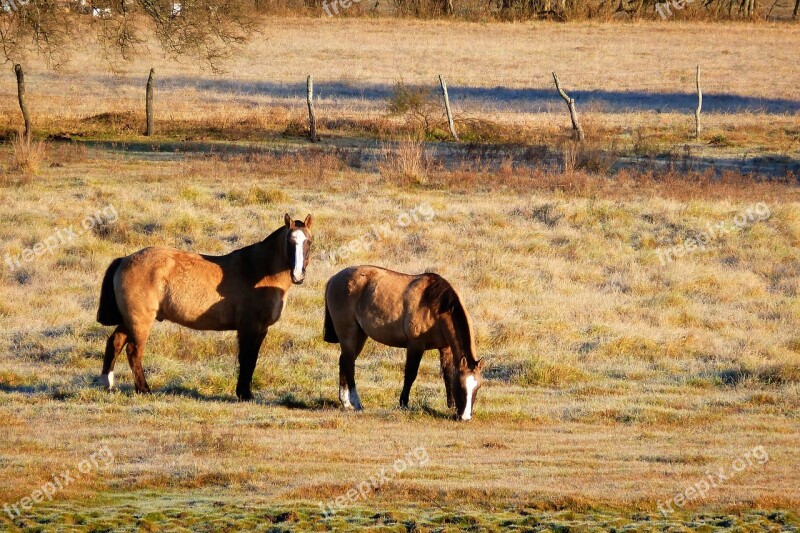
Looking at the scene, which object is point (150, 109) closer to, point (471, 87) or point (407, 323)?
point (471, 87)

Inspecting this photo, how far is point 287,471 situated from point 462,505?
1.62 metres

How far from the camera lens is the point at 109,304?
1164 centimetres

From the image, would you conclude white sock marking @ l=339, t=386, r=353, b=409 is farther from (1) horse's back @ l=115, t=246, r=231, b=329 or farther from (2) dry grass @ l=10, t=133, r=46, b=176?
(2) dry grass @ l=10, t=133, r=46, b=176

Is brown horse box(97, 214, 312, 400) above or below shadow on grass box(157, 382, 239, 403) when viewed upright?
above

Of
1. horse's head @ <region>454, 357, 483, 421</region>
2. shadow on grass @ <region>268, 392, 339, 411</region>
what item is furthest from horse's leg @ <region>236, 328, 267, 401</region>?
horse's head @ <region>454, 357, 483, 421</region>

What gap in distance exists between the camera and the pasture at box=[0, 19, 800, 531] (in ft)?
26.8

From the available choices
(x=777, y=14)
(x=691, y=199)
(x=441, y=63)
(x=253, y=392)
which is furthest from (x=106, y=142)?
(x=777, y=14)

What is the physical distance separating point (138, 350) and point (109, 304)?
0.57 meters

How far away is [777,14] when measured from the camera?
232 ft

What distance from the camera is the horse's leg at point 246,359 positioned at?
11.7 m

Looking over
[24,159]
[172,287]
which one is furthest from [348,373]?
[24,159]

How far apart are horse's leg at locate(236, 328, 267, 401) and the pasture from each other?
1.02 feet

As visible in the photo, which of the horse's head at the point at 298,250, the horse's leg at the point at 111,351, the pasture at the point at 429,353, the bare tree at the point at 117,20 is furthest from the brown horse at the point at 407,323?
the bare tree at the point at 117,20

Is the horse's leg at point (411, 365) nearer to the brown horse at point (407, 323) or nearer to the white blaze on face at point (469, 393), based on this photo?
the brown horse at point (407, 323)
